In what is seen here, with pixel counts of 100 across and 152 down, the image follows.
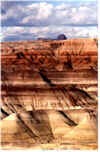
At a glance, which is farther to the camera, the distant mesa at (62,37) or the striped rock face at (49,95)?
the distant mesa at (62,37)

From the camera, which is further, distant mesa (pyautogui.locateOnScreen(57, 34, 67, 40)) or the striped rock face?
distant mesa (pyautogui.locateOnScreen(57, 34, 67, 40))

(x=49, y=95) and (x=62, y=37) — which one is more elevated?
(x=62, y=37)

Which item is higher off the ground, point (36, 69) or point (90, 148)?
point (36, 69)

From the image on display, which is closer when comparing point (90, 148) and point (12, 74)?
point (90, 148)

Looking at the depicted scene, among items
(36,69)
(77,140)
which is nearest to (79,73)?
(36,69)

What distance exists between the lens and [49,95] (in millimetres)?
2826

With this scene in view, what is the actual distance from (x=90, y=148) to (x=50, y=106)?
80 cm

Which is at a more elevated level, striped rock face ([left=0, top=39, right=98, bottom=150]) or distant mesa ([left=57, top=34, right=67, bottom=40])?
distant mesa ([left=57, top=34, right=67, bottom=40])

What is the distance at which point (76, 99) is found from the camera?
284cm

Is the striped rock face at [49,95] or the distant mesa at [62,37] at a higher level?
the distant mesa at [62,37]

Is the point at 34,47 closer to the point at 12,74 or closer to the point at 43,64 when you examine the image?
the point at 43,64

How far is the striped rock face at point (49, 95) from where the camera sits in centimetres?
230

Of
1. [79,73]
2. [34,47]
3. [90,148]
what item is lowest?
[90,148]

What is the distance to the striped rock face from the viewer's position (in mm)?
2297
